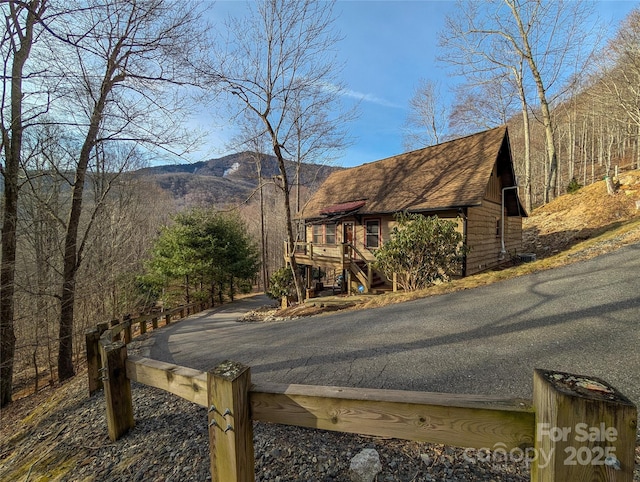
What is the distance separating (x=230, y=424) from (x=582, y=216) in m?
18.0

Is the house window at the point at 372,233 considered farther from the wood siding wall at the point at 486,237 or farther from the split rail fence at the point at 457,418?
the split rail fence at the point at 457,418

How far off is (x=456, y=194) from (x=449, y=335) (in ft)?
24.5

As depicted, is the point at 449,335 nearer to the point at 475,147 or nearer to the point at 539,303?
the point at 539,303

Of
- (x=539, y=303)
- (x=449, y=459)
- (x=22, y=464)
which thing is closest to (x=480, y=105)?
(x=539, y=303)

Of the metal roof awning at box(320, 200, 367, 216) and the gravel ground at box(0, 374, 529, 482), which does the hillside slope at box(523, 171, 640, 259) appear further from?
the gravel ground at box(0, 374, 529, 482)

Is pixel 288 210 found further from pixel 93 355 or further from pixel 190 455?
pixel 190 455

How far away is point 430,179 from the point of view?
12.4 meters

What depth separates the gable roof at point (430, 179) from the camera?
34.7 ft

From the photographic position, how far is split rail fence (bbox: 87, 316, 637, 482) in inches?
38.3

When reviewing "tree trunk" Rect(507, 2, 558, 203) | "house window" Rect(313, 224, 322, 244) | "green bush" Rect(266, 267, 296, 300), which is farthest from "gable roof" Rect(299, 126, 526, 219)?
"tree trunk" Rect(507, 2, 558, 203)

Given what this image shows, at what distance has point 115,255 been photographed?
13.3 metres

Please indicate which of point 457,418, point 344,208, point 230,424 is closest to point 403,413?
point 457,418

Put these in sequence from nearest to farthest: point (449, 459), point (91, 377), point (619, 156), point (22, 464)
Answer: point (449, 459) → point (22, 464) → point (91, 377) → point (619, 156)

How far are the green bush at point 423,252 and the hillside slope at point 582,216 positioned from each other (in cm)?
679
